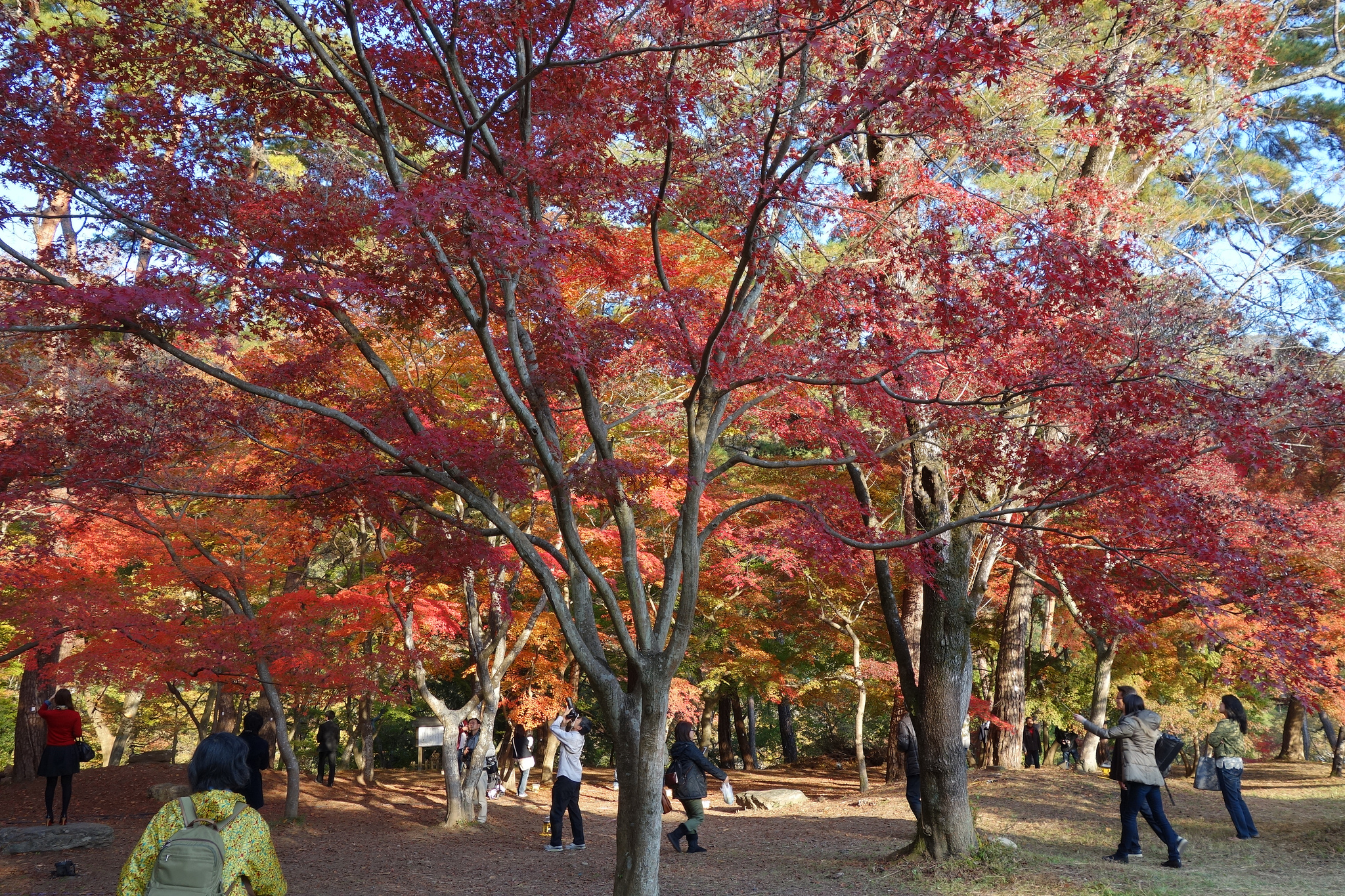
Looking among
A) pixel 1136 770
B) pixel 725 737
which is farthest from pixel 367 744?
pixel 1136 770

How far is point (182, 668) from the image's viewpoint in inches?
392

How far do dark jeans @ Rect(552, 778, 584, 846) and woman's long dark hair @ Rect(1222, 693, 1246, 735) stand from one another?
257 inches

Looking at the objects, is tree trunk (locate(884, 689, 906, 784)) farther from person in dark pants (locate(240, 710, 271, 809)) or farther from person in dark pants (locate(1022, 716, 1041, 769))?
person in dark pants (locate(240, 710, 271, 809))

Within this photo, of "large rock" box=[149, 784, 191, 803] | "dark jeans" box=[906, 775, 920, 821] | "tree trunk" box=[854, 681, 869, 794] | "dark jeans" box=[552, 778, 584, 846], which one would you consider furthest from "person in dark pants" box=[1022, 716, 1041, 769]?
"large rock" box=[149, 784, 191, 803]

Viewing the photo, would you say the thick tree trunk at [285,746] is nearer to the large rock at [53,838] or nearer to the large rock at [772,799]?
the large rock at [53,838]

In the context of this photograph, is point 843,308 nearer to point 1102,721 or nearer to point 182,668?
point 182,668

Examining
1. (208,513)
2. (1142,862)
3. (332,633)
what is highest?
(208,513)

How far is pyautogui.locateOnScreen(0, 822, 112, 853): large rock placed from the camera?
27.4 ft

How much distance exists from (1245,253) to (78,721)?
47.7ft

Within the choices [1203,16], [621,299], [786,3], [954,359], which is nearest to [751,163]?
[786,3]

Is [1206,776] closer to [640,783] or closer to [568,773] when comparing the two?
[568,773]

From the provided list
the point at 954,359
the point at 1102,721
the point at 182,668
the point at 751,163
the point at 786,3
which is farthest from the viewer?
the point at 1102,721

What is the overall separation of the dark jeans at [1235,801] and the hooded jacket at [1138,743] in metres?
1.37

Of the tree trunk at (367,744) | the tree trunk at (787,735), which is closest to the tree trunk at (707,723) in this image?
the tree trunk at (787,735)
